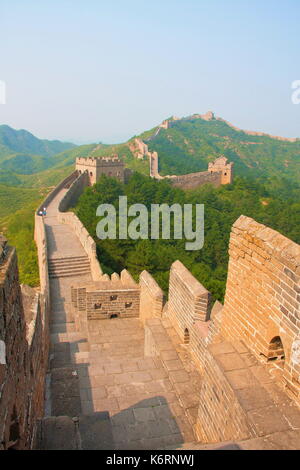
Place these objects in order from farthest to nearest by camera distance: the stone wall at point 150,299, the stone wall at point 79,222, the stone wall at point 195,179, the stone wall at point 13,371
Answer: the stone wall at point 195,179 → the stone wall at point 79,222 → the stone wall at point 150,299 → the stone wall at point 13,371

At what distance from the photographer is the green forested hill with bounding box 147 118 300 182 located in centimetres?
6353

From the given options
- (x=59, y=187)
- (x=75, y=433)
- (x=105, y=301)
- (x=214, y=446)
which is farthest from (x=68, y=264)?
(x=59, y=187)

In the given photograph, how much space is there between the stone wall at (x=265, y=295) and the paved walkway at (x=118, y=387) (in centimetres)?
148

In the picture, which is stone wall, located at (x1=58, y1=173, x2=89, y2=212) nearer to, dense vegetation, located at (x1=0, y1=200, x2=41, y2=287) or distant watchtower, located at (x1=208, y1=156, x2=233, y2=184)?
dense vegetation, located at (x1=0, y1=200, x2=41, y2=287)

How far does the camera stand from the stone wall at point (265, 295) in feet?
10.5

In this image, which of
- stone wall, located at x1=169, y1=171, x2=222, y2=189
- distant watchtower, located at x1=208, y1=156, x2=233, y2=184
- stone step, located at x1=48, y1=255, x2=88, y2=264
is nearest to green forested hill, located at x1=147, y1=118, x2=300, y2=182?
distant watchtower, located at x1=208, y1=156, x2=233, y2=184

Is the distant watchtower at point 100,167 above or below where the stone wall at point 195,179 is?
above

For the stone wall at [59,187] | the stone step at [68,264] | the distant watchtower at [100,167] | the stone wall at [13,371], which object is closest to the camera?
the stone wall at [13,371]

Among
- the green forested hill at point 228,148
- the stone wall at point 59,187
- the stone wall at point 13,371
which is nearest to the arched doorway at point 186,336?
the stone wall at point 13,371

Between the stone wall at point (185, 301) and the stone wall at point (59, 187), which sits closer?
the stone wall at point (185, 301)

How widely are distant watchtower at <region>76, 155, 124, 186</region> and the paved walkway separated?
2183cm

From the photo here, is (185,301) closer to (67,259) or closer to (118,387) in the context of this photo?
(118,387)

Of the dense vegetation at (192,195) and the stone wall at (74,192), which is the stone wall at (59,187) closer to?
the stone wall at (74,192)

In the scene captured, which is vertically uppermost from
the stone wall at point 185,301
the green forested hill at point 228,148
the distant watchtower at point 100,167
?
the green forested hill at point 228,148
